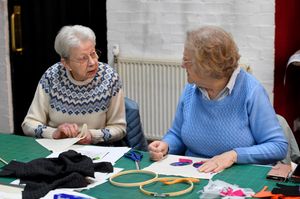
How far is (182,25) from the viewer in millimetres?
4129

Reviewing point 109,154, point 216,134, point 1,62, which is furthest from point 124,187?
point 1,62

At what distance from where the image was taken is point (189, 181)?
78.4 inches

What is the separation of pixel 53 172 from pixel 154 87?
225 cm

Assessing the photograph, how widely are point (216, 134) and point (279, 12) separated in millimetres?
1674

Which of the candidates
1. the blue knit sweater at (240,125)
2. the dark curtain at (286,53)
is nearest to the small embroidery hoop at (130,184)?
the blue knit sweater at (240,125)

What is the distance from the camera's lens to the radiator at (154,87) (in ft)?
13.6

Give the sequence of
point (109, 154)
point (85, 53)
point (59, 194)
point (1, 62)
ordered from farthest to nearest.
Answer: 1. point (1, 62)
2. point (85, 53)
3. point (109, 154)
4. point (59, 194)

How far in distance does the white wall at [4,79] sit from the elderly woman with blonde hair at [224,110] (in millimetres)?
2646

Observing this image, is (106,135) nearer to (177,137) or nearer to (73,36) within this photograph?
(177,137)

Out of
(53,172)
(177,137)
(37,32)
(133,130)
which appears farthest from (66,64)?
(37,32)

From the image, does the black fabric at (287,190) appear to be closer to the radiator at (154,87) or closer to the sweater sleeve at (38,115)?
the sweater sleeve at (38,115)

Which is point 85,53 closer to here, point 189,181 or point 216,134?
point 216,134

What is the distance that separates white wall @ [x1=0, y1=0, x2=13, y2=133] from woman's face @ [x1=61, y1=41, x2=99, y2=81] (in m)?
2.03

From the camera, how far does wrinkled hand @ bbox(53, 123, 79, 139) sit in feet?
8.63
